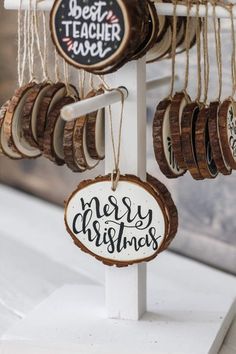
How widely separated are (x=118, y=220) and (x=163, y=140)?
3.5 inches

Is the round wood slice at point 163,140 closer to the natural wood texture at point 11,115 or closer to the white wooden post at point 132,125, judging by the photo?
the white wooden post at point 132,125

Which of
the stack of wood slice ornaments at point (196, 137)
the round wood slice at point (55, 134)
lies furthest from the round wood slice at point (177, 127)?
the round wood slice at point (55, 134)

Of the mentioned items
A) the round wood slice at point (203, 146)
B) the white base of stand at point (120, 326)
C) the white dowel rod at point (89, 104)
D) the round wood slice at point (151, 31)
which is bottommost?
the white base of stand at point (120, 326)

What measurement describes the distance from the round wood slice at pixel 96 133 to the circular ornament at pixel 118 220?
0.12 ft

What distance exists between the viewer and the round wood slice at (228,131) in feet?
2.25

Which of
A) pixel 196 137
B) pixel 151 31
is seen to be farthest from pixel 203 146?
pixel 151 31

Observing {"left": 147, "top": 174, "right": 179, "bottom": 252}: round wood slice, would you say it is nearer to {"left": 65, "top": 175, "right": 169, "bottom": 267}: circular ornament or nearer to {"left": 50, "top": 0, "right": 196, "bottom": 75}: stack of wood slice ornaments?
{"left": 65, "top": 175, "right": 169, "bottom": 267}: circular ornament

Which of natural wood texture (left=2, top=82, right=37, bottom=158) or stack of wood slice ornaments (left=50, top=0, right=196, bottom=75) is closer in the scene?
stack of wood slice ornaments (left=50, top=0, right=196, bottom=75)

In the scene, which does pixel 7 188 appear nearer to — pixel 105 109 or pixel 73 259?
pixel 73 259

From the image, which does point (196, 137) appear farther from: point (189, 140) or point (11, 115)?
point (11, 115)

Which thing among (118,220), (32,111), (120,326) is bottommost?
(120,326)

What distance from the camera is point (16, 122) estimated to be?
0.73 meters

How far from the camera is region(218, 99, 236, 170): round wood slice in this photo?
687 mm

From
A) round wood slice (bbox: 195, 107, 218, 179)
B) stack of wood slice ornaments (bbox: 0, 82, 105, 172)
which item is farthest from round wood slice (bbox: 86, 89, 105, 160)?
round wood slice (bbox: 195, 107, 218, 179)
